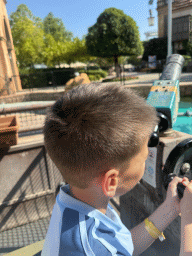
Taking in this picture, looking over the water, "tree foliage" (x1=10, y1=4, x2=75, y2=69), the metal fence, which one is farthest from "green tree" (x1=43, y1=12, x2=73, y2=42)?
the metal fence

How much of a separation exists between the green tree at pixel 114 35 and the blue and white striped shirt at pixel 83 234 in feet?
74.9

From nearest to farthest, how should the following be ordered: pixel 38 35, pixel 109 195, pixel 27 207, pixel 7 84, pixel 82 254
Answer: pixel 82 254
pixel 109 195
pixel 27 207
pixel 7 84
pixel 38 35

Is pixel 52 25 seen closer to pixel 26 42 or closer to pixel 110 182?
pixel 26 42

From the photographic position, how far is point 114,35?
2206cm

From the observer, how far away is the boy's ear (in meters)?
0.76

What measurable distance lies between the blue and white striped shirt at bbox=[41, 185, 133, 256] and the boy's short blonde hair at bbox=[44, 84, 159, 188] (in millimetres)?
95

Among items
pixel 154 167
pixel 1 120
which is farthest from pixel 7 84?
pixel 154 167

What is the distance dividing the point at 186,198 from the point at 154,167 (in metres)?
0.90

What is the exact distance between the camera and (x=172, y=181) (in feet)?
3.66

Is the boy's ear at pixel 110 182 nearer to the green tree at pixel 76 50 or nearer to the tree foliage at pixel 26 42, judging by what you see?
the tree foliage at pixel 26 42

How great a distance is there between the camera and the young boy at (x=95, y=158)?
723 mm

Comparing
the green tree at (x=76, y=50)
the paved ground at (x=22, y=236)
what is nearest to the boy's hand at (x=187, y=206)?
the paved ground at (x=22, y=236)

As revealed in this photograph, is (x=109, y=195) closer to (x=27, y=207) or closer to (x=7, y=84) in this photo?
(x=27, y=207)

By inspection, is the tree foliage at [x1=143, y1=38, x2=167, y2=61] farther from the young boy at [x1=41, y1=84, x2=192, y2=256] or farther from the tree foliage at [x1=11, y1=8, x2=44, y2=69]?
the young boy at [x1=41, y1=84, x2=192, y2=256]
